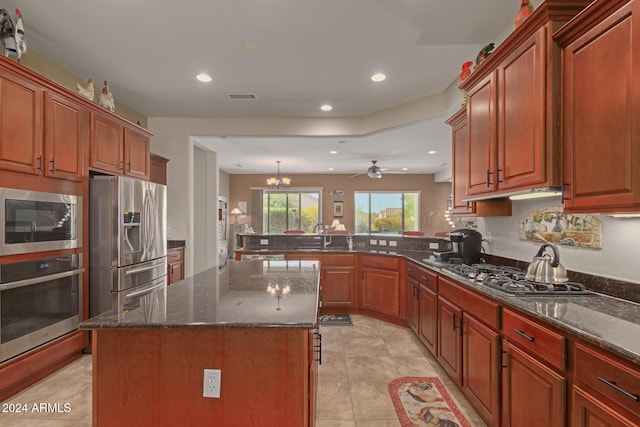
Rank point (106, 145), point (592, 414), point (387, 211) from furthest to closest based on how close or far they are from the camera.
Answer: point (387, 211) → point (106, 145) → point (592, 414)

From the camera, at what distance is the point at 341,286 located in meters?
4.42

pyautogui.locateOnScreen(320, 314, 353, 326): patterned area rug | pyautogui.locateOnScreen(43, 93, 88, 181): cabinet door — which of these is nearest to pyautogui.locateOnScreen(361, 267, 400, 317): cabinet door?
pyautogui.locateOnScreen(320, 314, 353, 326): patterned area rug

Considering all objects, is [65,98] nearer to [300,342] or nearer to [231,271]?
[231,271]

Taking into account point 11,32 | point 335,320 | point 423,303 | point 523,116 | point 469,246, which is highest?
point 11,32

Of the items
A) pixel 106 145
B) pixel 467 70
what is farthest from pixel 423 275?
pixel 106 145

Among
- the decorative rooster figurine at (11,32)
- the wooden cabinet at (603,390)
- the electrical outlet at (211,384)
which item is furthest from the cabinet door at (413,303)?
the decorative rooster figurine at (11,32)

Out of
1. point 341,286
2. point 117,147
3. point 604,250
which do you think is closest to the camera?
point 604,250

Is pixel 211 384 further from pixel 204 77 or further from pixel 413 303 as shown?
pixel 204 77

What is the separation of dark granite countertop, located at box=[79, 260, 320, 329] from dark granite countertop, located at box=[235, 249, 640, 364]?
1.02 metres

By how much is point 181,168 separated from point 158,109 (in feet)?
2.84

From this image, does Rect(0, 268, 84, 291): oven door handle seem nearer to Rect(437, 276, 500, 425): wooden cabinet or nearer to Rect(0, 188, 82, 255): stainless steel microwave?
Rect(0, 188, 82, 255): stainless steel microwave

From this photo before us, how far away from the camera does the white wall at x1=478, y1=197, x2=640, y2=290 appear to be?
1678 mm

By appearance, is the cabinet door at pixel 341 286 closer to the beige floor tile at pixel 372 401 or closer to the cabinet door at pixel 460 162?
the cabinet door at pixel 460 162

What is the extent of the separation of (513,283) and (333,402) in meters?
1.47
